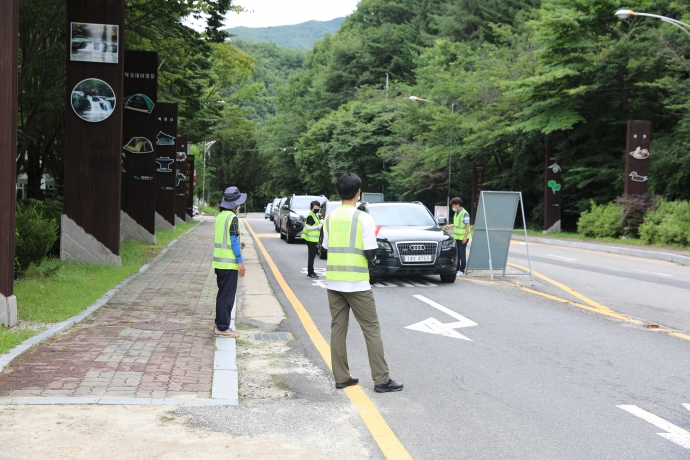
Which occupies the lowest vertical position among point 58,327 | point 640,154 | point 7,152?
point 58,327

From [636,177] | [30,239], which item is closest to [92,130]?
[30,239]

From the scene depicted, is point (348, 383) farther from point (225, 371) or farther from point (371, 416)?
point (225, 371)

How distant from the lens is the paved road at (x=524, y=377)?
5.34 meters

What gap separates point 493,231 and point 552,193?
26411mm

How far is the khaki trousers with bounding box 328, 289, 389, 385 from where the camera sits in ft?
21.9

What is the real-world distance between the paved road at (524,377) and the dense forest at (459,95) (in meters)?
11.4

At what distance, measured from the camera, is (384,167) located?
2544 inches

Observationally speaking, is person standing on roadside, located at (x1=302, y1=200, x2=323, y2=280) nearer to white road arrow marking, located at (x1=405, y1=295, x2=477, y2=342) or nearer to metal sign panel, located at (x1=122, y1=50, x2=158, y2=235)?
white road arrow marking, located at (x1=405, y1=295, x2=477, y2=342)

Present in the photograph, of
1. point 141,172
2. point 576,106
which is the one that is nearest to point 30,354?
point 141,172

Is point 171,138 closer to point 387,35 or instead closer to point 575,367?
point 575,367

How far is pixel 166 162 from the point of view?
29266 millimetres

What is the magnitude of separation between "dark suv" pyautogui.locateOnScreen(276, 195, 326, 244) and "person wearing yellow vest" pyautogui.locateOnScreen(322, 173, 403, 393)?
66.5ft

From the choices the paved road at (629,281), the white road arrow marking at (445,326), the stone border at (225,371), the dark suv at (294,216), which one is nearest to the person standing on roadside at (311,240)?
the paved road at (629,281)

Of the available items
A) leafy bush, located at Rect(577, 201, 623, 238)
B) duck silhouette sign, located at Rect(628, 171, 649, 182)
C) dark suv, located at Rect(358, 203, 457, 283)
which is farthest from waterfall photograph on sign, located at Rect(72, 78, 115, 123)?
duck silhouette sign, located at Rect(628, 171, 649, 182)
